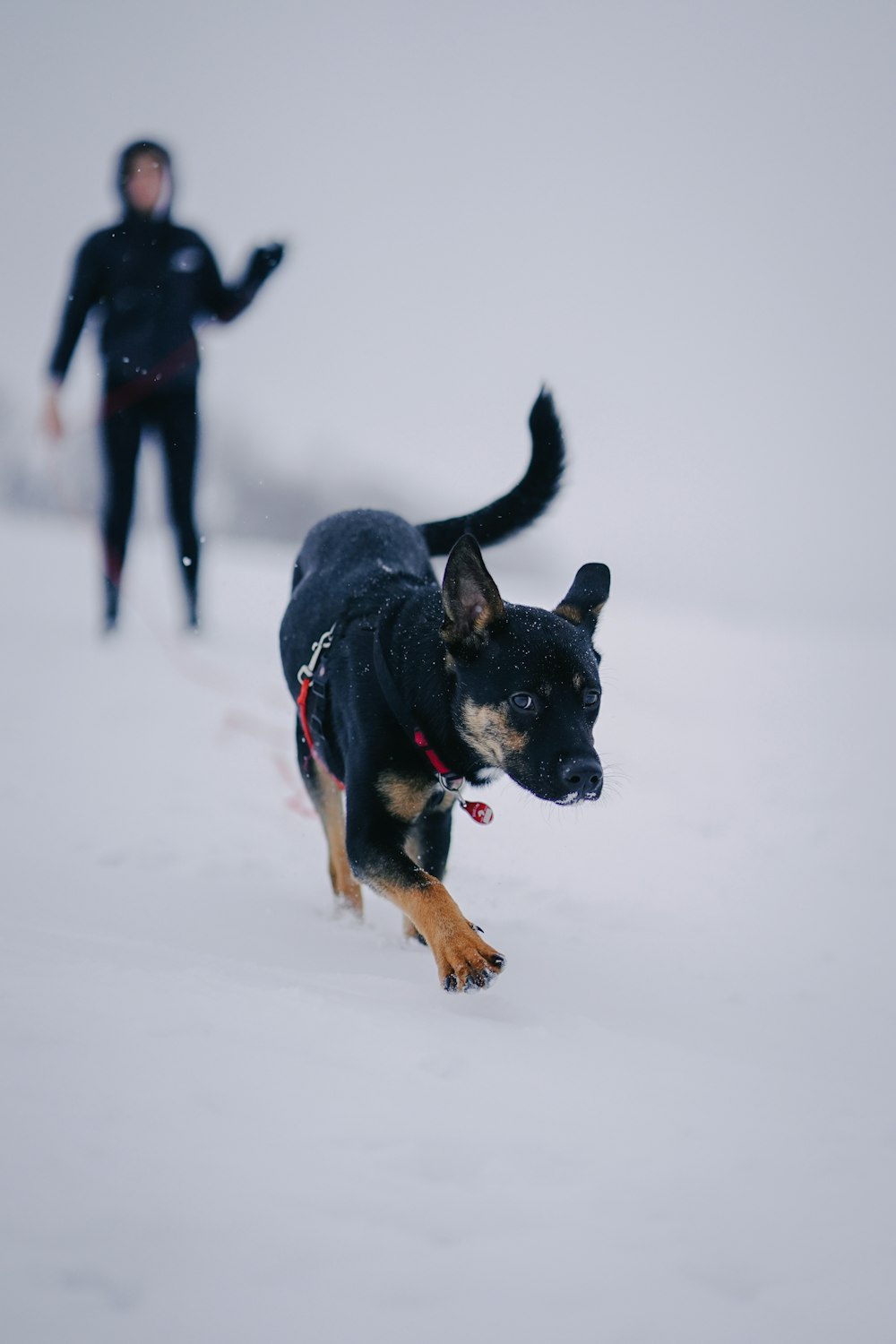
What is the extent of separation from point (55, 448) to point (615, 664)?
5096 mm

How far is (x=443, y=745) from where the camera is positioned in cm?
283

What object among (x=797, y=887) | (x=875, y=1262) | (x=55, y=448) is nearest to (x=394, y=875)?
(x=875, y=1262)

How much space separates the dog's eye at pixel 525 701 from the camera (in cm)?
265

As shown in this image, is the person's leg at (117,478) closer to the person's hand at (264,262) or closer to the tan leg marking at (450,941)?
the person's hand at (264,262)

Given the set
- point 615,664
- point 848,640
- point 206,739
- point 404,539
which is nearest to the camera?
point 404,539

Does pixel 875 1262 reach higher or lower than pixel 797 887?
higher

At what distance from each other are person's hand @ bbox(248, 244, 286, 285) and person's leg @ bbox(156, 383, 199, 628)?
2.62 feet

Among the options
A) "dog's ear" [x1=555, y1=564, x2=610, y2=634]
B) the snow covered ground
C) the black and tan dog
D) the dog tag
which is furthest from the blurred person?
the dog tag

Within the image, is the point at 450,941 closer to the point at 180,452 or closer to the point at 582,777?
the point at 582,777

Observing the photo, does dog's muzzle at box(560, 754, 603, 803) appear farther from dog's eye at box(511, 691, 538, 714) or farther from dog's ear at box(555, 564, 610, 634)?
dog's ear at box(555, 564, 610, 634)

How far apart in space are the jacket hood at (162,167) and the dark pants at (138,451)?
1.15 metres

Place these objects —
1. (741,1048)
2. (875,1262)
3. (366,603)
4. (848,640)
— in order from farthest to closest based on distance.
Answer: (848,640) → (366,603) → (741,1048) → (875,1262)

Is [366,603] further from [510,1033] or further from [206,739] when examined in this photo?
[206,739]

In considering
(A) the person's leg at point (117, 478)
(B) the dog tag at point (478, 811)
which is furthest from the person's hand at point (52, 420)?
(B) the dog tag at point (478, 811)
